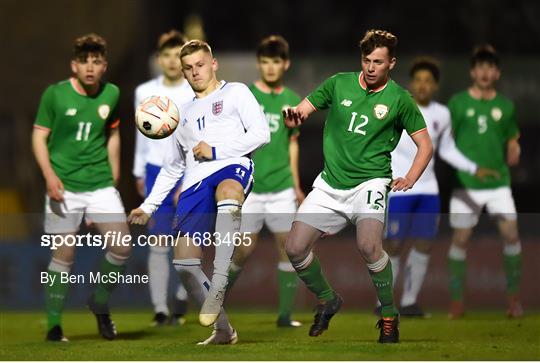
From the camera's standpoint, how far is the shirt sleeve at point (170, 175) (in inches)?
470

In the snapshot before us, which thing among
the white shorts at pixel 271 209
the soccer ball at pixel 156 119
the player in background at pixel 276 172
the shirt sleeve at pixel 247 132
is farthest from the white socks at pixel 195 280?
the white shorts at pixel 271 209

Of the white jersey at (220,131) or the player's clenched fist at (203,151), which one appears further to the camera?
the white jersey at (220,131)

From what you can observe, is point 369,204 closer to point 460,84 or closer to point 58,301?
point 58,301

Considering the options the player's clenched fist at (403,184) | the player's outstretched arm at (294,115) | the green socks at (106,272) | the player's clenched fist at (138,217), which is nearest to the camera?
the player's clenched fist at (403,184)

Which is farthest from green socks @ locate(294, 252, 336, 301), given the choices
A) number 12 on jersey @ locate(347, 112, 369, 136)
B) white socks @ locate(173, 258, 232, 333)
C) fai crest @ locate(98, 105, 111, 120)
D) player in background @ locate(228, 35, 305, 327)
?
fai crest @ locate(98, 105, 111, 120)

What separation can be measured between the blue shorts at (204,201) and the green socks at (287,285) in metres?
2.16

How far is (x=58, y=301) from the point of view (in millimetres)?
12789

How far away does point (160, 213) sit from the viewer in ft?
45.2

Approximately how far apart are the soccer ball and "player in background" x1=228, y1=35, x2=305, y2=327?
6.20 ft

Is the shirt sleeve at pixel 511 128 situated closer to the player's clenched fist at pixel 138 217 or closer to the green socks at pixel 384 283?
the green socks at pixel 384 283

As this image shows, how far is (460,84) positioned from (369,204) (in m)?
10.2

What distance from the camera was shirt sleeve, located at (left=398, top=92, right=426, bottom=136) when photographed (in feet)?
37.9

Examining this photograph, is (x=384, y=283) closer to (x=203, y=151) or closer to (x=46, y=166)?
(x=203, y=151)

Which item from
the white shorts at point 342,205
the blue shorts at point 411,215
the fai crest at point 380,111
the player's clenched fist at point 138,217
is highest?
the fai crest at point 380,111
